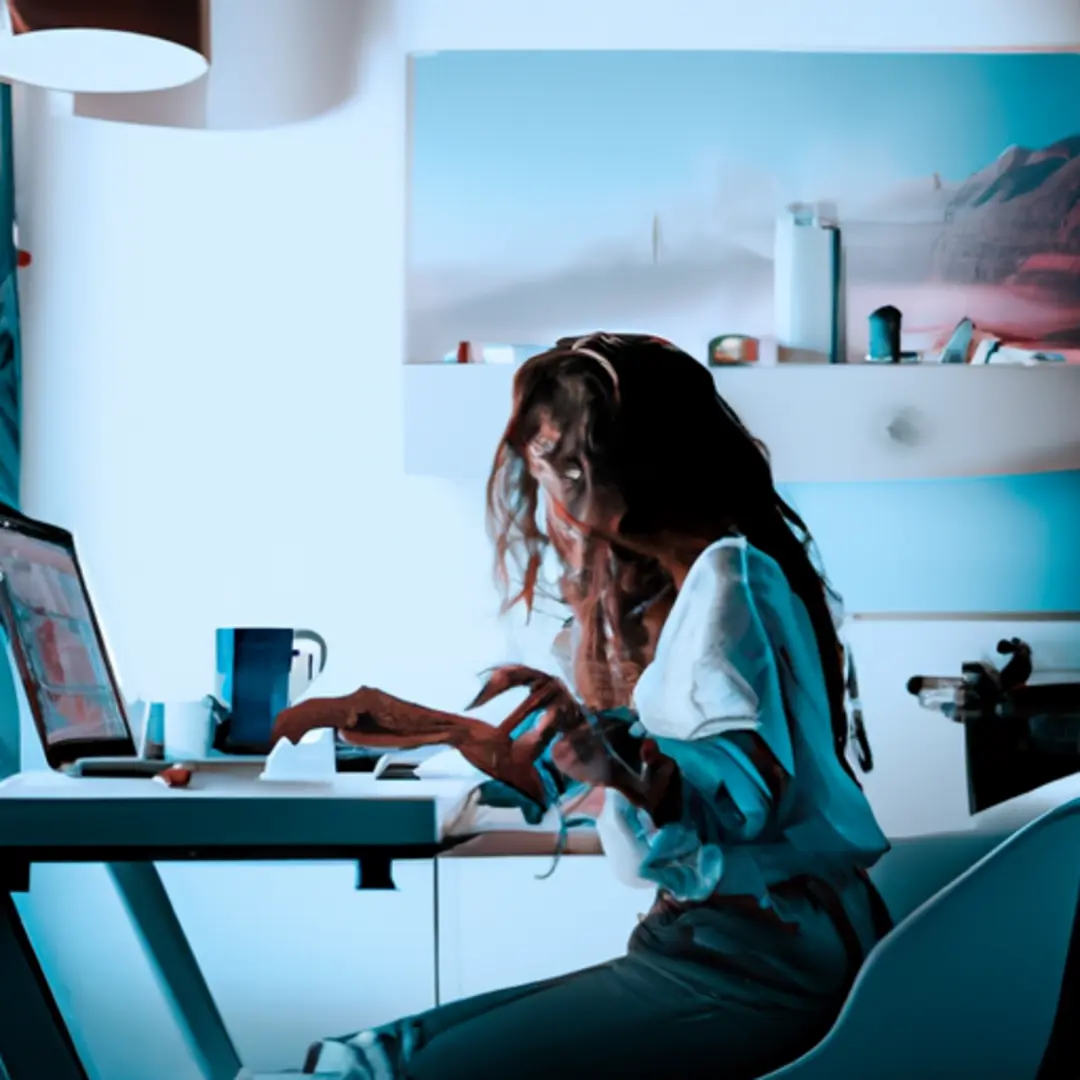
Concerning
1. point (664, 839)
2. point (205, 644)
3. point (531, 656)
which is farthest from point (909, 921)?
point (205, 644)

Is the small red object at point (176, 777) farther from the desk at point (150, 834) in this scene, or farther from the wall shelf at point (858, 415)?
the wall shelf at point (858, 415)

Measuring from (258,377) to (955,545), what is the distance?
115cm

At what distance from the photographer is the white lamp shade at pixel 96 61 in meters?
1.96

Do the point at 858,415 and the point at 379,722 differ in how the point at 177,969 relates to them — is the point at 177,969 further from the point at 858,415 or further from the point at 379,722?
the point at 858,415

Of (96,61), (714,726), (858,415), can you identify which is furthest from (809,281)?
(96,61)

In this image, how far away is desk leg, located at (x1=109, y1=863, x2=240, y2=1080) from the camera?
200cm

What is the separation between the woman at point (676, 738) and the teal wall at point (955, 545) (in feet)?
0.26

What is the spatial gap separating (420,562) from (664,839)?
0.59 metres

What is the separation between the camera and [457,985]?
212cm

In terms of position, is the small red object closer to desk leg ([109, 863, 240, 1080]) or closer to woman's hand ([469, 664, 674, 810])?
desk leg ([109, 863, 240, 1080])

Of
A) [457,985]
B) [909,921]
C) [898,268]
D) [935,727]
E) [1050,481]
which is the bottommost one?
[457,985]

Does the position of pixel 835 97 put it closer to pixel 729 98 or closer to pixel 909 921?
pixel 729 98

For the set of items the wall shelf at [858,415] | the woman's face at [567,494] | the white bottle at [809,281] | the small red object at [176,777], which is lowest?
the small red object at [176,777]

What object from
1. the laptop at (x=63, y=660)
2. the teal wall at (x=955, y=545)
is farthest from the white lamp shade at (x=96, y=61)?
the teal wall at (x=955, y=545)
